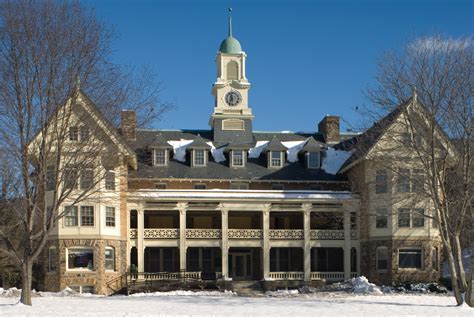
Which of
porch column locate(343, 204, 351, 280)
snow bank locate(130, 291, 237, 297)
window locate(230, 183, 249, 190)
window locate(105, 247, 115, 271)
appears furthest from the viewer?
window locate(230, 183, 249, 190)

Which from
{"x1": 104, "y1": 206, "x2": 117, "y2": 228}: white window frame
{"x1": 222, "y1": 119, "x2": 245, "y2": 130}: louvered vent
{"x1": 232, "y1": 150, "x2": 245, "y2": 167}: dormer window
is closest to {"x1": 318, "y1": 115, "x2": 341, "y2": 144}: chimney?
{"x1": 222, "y1": 119, "x2": 245, "y2": 130}: louvered vent

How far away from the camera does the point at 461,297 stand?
3312 cm

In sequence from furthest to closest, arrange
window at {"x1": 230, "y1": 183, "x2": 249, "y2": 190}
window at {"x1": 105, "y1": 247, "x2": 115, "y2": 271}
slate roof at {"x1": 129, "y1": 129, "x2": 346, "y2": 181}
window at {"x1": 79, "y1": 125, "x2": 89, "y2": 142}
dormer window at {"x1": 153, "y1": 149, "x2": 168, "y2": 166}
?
dormer window at {"x1": 153, "y1": 149, "x2": 168, "y2": 166}
window at {"x1": 230, "y1": 183, "x2": 249, "y2": 190}
slate roof at {"x1": 129, "y1": 129, "x2": 346, "y2": 181}
window at {"x1": 105, "y1": 247, "x2": 115, "y2": 271}
window at {"x1": 79, "y1": 125, "x2": 89, "y2": 142}

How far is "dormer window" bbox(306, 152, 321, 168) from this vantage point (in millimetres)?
54062

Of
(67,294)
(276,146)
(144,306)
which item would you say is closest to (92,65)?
(144,306)

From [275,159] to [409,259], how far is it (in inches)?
457

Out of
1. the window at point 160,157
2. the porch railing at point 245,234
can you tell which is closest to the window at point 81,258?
the porch railing at point 245,234

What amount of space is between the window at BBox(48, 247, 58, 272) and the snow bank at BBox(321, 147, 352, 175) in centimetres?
1907

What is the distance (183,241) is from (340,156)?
13.2m

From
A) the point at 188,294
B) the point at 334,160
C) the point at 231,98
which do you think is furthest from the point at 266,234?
the point at 231,98

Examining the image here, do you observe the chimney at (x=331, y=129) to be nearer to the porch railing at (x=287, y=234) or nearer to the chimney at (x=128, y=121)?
the porch railing at (x=287, y=234)

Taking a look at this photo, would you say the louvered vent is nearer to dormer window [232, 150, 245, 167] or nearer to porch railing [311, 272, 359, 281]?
dormer window [232, 150, 245, 167]

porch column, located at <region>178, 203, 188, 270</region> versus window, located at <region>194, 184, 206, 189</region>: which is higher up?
window, located at <region>194, 184, 206, 189</region>

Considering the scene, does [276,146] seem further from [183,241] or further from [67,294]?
[67,294]
